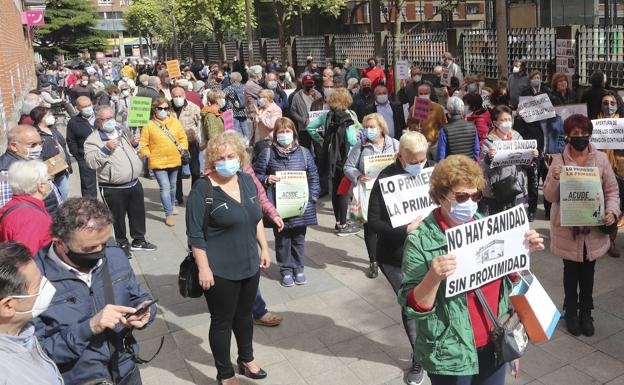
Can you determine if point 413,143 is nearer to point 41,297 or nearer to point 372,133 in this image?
point 372,133

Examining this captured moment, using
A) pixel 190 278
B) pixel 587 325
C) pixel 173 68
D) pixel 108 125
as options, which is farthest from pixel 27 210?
pixel 173 68

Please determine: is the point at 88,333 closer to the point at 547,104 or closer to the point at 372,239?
the point at 372,239

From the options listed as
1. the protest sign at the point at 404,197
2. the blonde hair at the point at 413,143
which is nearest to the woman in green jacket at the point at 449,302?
the protest sign at the point at 404,197

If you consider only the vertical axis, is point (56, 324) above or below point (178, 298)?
above

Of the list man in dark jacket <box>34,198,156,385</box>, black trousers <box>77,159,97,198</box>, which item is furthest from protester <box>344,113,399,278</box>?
black trousers <box>77,159,97,198</box>

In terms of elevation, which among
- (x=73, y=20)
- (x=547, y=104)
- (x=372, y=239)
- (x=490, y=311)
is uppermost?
(x=73, y=20)

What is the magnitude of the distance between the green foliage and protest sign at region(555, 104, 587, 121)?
62580 millimetres

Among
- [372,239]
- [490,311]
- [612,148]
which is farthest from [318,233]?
[490,311]

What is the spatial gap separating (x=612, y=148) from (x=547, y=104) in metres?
1.61

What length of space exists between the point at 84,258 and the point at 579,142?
3.77m

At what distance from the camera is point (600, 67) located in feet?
44.9

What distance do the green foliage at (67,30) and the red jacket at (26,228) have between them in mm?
64506

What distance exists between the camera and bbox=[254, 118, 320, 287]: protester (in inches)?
247

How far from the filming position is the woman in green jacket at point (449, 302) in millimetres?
2998
